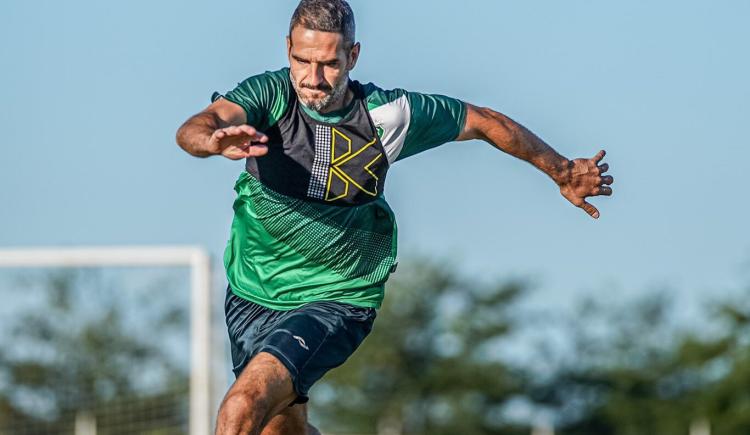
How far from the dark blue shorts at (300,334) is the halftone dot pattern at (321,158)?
68 cm

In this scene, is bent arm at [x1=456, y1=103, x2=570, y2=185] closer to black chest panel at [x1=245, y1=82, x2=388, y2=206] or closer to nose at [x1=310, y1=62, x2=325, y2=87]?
black chest panel at [x1=245, y1=82, x2=388, y2=206]

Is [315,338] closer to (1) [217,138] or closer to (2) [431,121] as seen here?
(2) [431,121]

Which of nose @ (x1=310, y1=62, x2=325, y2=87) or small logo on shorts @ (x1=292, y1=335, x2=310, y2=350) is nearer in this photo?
nose @ (x1=310, y1=62, x2=325, y2=87)

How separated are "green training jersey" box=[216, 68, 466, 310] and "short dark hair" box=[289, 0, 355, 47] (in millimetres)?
312

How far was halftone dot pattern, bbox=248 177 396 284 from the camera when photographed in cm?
802

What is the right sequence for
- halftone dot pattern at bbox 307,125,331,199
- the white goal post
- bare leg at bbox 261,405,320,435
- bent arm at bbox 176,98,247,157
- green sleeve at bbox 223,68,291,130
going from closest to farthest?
bent arm at bbox 176,98,247,157 → green sleeve at bbox 223,68,291,130 → halftone dot pattern at bbox 307,125,331,199 → bare leg at bbox 261,405,320,435 → the white goal post

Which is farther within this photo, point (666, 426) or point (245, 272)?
point (666, 426)

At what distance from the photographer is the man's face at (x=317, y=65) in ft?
25.0

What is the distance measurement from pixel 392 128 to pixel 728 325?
4250 cm

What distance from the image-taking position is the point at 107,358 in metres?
30.2

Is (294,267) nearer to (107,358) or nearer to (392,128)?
(392,128)

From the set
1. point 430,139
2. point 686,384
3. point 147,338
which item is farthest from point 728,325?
point 430,139

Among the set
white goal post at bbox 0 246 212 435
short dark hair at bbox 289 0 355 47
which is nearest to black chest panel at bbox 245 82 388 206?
short dark hair at bbox 289 0 355 47

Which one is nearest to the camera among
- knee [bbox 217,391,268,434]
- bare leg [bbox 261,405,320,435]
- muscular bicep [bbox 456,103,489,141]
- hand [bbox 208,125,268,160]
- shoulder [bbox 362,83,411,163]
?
hand [bbox 208,125,268,160]
